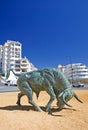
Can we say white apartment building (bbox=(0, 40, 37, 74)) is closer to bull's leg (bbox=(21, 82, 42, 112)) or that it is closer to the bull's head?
bull's leg (bbox=(21, 82, 42, 112))

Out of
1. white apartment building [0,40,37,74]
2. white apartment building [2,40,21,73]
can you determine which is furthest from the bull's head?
white apartment building [2,40,21,73]

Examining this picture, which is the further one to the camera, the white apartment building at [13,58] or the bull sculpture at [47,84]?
the white apartment building at [13,58]

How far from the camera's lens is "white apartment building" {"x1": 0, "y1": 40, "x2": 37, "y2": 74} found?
121 m

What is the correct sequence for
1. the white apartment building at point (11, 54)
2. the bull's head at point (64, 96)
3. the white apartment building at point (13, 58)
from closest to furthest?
the bull's head at point (64, 96), the white apartment building at point (13, 58), the white apartment building at point (11, 54)

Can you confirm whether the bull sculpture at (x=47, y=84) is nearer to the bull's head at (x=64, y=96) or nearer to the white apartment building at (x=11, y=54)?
the bull's head at (x=64, y=96)

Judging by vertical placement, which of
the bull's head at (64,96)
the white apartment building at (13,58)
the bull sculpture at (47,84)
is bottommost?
the bull's head at (64,96)

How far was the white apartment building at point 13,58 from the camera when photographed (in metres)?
121

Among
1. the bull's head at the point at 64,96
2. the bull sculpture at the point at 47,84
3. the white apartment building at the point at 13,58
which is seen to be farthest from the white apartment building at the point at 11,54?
the bull's head at the point at 64,96

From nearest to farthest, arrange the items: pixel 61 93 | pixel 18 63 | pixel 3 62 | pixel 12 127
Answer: pixel 12 127 → pixel 61 93 → pixel 18 63 → pixel 3 62

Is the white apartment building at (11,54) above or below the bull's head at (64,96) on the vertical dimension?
above

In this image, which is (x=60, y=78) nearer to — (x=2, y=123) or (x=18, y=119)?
(x=18, y=119)

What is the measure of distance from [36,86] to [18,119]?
9.68 feet

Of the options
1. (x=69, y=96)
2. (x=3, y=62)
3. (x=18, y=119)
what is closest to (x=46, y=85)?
(x=69, y=96)

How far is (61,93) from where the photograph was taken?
11.9 m
